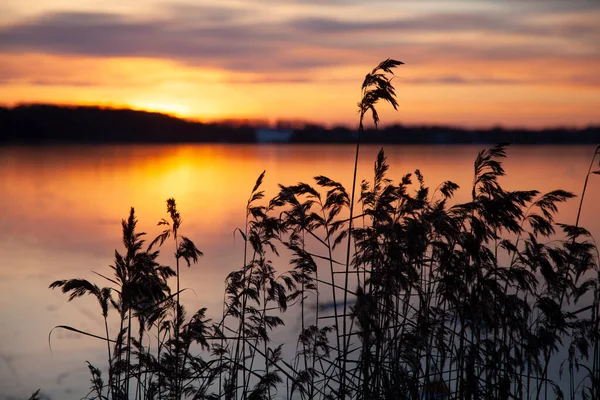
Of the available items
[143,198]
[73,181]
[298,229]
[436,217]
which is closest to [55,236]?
[143,198]

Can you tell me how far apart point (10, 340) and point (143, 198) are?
24.8 m

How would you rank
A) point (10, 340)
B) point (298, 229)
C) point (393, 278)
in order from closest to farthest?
point (393, 278)
point (298, 229)
point (10, 340)

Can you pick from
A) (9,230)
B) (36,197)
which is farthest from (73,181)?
(9,230)

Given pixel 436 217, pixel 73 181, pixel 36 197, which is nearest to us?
pixel 436 217

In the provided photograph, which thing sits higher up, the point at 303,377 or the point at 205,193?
the point at 303,377

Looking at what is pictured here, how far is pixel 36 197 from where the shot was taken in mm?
34688

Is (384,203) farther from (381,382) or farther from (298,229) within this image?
(381,382)

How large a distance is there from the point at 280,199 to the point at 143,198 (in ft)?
104

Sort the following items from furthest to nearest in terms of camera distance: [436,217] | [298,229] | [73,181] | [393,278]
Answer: [73,181] < [298,229] < [393,278] < [436,217]

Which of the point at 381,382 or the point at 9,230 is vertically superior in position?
the point at 381,382

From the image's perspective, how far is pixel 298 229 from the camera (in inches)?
219

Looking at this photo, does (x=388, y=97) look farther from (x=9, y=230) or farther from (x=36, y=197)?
(x=36, y=197)

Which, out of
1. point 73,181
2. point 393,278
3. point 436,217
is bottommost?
point 73,181

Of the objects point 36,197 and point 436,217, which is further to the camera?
point 36,197
